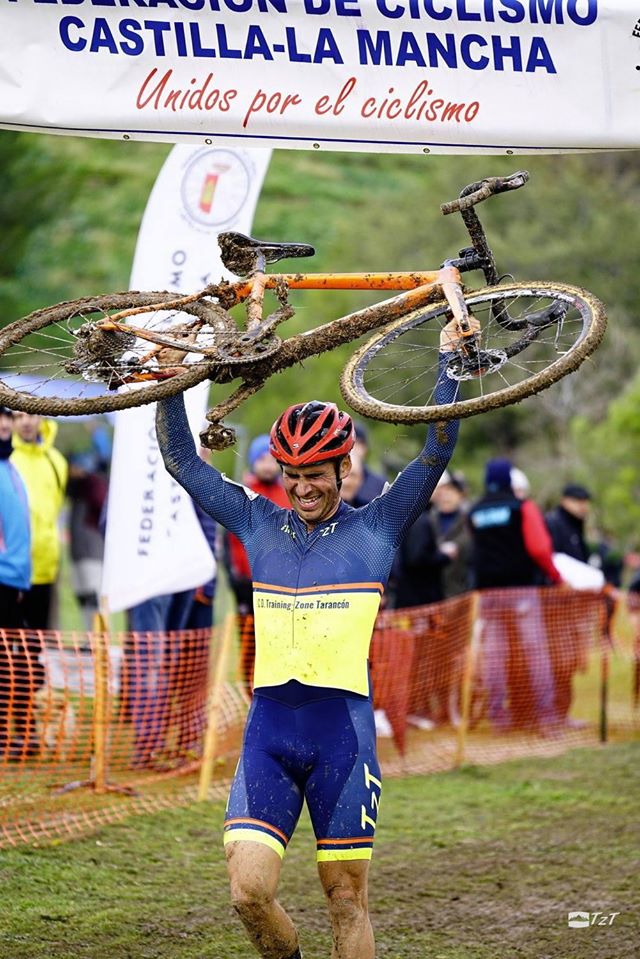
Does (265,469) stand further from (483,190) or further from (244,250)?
(483,190)

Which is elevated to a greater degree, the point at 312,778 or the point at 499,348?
the point at 499,348

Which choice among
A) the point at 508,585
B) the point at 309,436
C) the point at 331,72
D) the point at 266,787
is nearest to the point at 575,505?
the point at 508,585

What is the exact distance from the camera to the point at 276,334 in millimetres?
5473

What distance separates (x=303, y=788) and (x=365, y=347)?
5.73 ft

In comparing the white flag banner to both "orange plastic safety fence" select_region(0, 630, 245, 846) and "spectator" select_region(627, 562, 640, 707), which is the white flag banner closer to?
"orange plastic safety fence" select_region(0, 630, 245, 846)

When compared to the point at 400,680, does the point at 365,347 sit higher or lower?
higher

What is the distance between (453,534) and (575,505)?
1.15 metres

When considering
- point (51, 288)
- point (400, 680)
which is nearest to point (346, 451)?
point (400, 680)

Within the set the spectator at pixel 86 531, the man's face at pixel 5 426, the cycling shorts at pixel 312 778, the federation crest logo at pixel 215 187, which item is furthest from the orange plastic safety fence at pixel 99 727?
the spectator at pixel 86 531

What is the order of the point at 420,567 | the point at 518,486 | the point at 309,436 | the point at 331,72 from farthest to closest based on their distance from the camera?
the point at 518,486
the point at 420,567
the point at 331,72
the point at 309,436

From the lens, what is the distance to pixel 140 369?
211 inches

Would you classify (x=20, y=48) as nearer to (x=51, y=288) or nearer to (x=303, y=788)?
(x=303, y=788)

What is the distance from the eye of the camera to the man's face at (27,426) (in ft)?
30.7

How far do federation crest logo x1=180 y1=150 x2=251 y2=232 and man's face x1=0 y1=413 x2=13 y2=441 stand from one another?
174 centimetres
